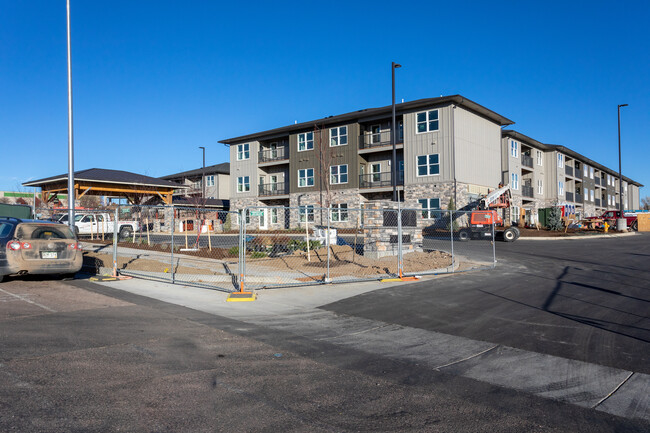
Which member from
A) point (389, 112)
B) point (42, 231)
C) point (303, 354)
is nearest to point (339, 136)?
point (389, 112)

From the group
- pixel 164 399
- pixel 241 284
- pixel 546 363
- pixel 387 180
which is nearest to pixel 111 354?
pixel 164 399

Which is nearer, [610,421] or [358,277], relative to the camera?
[610,421]

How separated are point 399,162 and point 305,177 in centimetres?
927

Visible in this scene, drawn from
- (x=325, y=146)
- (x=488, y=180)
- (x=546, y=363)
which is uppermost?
(x=325, y=146)

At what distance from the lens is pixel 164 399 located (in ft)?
14.2

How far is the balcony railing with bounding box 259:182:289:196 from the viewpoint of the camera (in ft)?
151

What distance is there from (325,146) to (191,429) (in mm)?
37182

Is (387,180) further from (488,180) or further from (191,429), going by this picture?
(191,429)

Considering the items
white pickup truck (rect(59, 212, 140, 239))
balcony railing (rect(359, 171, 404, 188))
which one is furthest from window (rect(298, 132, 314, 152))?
white pickup truck (rect(59, 212, 140, 239))

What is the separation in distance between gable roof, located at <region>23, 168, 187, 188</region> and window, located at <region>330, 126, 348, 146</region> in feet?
45.7

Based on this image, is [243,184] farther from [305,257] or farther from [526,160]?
[305,257]

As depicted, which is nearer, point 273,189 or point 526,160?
point 526,160

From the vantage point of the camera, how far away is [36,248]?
10969 mm

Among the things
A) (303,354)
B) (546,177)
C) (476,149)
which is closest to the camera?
(303,354)
